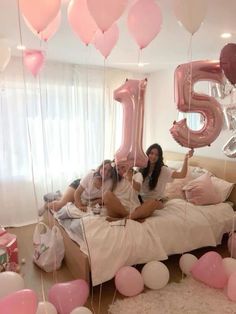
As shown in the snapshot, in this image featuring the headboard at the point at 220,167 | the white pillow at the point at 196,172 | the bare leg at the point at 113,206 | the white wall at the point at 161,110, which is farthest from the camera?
the white wall at the point at 161,110

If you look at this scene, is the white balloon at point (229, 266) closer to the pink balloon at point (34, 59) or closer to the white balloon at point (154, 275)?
the white balloon at point (154, 275)

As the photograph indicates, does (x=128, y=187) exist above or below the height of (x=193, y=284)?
above

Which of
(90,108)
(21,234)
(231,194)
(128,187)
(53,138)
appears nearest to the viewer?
(128,187)

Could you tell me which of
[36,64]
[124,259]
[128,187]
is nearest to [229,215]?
[128,187]

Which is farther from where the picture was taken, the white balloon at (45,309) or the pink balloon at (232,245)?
the pink balloon at (232,245)

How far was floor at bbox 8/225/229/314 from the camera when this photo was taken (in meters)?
2.07

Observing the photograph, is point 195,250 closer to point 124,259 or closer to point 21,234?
point 124,259

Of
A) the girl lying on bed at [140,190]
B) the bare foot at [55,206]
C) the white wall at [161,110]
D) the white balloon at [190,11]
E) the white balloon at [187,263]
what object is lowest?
the white balloon at [187,263]

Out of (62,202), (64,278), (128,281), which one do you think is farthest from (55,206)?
(128,281)

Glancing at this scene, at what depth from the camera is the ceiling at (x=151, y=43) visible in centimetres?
198

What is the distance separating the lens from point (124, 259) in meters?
2.15

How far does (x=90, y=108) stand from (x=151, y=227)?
7.31 feet

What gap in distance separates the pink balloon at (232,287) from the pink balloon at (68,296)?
105 centimetres

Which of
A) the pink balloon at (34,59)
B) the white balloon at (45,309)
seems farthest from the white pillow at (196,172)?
the white balloon at (45,309)
